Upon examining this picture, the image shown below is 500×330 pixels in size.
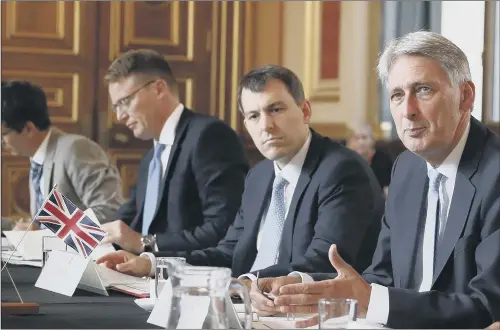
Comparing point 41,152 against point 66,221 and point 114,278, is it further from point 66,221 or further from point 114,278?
point 66,221

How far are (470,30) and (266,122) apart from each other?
16.0 ft

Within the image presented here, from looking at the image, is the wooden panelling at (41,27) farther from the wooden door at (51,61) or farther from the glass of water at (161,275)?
the glass of water at (161,275)

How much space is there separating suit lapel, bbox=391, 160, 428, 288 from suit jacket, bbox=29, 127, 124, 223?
8.12 feet

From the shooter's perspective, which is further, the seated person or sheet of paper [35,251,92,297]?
the seated person

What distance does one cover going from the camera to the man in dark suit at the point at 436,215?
7.82ft

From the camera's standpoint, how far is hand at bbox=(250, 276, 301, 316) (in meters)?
2.46

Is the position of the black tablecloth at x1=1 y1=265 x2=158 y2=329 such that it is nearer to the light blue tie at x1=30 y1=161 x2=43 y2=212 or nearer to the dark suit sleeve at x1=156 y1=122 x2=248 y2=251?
the dark suit sleeve at x1=156 y1=122 x2=248 y2=251

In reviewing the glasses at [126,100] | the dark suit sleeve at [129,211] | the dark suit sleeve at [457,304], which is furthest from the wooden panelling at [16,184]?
the dark suit sleeve at [457,304]

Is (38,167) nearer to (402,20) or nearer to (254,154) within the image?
(254,154)

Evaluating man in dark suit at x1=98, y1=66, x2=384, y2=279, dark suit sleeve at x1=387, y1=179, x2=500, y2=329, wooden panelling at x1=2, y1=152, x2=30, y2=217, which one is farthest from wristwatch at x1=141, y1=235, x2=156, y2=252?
wooden panelling at x1=2, y1=152, x2=30, y2=217

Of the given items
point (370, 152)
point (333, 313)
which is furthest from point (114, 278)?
point (370, 152)

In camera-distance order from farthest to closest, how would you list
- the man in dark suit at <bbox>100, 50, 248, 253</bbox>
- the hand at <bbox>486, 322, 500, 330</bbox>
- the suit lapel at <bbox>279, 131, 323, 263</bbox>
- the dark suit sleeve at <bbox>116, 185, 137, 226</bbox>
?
the dark suit sleeve at <bbox>116, 185, 137, 226</bbox>, the man in dark suit at <bbox>100, 50, 248, 253</bbox>, the suit lapel at <bbox>279, 131, 323, 263</bbox>, the hand at <bbox>486, 322, 500, 330</bbox>

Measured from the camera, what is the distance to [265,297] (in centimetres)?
247

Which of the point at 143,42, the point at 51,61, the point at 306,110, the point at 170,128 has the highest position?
the point at 143,42
